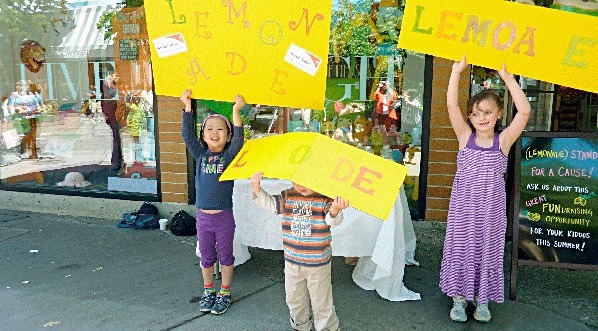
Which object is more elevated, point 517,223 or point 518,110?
point 518,110

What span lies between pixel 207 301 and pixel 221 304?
124 millimetres

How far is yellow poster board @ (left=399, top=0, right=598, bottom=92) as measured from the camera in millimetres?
2910

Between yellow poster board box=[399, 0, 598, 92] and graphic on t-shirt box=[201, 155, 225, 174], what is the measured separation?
1.52 m

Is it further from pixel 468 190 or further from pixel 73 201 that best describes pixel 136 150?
pixel 468 190

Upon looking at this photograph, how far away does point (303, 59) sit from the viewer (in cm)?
309

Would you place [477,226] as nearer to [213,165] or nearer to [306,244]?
[306,244]

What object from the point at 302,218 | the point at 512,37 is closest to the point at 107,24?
the point at 302,218

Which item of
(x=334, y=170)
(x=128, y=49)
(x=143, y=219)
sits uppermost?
(x=128, y=49)

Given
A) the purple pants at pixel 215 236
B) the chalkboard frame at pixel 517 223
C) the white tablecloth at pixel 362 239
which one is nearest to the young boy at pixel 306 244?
the purple pants at pixel 215 236

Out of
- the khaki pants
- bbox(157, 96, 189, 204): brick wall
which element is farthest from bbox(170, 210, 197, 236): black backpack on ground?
the khaki pants

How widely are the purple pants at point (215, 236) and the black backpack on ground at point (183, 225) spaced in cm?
192

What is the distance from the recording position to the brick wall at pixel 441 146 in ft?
16.3

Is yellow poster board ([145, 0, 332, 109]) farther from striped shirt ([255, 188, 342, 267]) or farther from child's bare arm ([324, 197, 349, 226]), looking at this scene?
child's bare arm ([324, 197, 349, 226])

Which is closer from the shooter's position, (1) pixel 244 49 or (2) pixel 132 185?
(1) pixel 244 49
